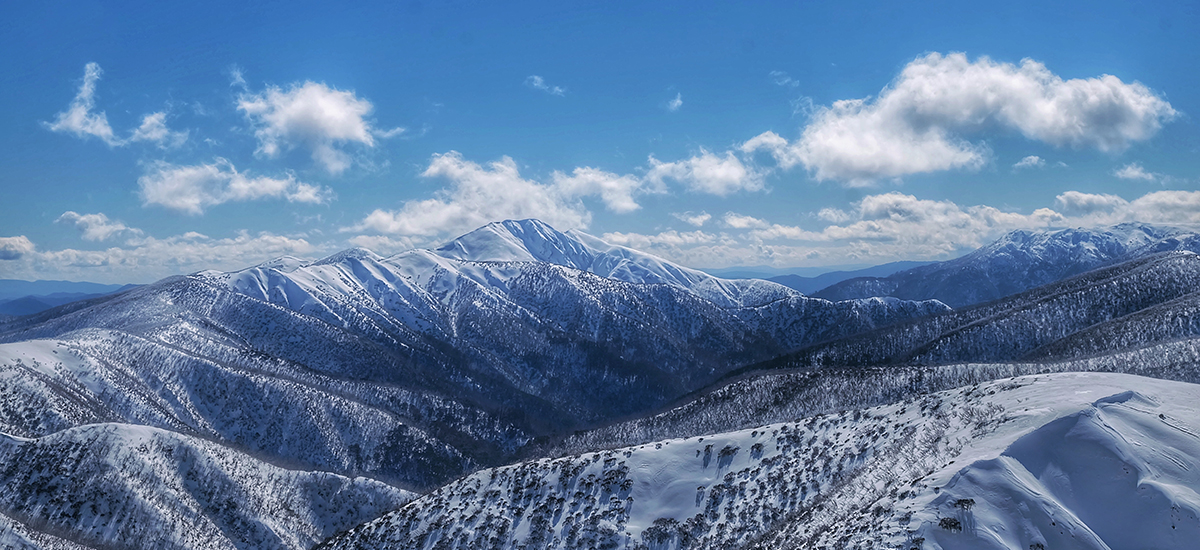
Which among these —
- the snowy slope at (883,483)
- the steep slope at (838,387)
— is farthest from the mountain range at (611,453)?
the steep slope at (838,387)

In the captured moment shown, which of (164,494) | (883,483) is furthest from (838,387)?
(164,494)

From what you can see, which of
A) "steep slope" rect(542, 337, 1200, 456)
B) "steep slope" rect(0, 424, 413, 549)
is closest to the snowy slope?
"steep slope" rect(542, 337, 1200, 456)

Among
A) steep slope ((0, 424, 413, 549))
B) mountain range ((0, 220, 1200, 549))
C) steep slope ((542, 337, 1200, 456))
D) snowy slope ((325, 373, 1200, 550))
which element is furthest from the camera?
steep slope ((0, 424, 413, 549))

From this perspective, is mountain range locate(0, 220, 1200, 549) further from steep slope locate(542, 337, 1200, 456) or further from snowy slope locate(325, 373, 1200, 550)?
steep slope locate(542, 337, 1200, 456)

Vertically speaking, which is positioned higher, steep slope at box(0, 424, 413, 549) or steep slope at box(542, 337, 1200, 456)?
steep slope at box(542, 337, 1200, 456)

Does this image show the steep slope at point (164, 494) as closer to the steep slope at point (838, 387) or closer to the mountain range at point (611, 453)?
the mountain range at point (611, 453)

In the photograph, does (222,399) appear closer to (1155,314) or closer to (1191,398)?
(1191,398)
